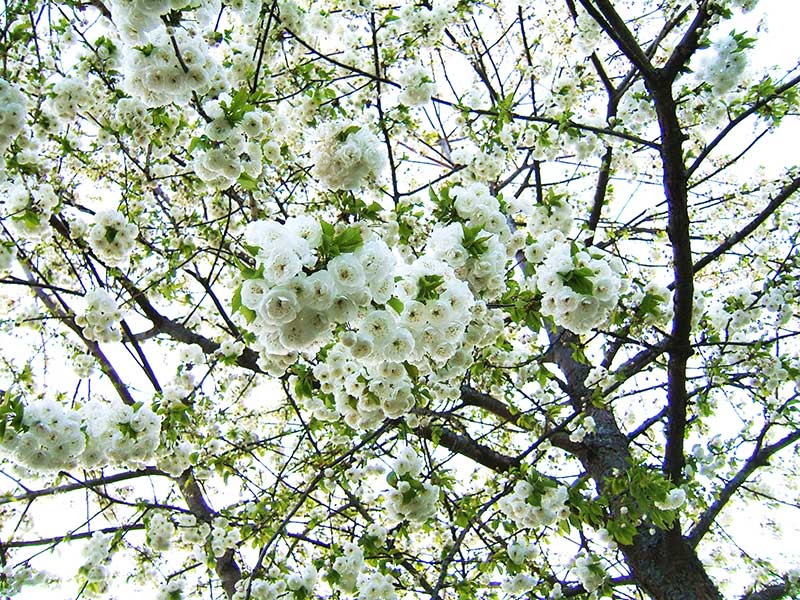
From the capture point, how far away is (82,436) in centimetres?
256

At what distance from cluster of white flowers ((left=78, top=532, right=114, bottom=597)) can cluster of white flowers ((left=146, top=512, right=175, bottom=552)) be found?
0.88ft

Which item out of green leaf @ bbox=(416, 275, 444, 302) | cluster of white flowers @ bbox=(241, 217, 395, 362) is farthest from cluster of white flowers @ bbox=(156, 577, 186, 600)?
green leaf @ bbox=(416, 275, 444, 302)

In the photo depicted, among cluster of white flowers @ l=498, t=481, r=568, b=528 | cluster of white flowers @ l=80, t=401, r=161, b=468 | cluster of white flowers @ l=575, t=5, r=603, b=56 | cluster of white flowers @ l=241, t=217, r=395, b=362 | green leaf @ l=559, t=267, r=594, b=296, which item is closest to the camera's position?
cluster of white flowers @ l=241, t=217, r=395, b=362

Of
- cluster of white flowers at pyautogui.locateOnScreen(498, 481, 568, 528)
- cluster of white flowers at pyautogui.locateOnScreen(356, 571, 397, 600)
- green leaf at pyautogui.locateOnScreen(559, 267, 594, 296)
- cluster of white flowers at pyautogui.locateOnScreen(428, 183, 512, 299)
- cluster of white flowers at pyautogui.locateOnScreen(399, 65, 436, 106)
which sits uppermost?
cluster of white flowers at pyautogui.locateOnScreen(399, 65, 436, 106)

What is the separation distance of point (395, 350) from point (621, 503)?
6.32 ft

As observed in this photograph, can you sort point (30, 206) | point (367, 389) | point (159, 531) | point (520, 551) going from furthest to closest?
point (159, 531)
point (520, 551)
point (30, 206)
point (367, 389)

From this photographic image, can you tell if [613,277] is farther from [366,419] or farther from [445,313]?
[366,419]

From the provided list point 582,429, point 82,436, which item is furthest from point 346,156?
point 582,429

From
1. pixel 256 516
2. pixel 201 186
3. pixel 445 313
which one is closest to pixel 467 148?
pixel 201 186

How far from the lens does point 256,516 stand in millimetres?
3768

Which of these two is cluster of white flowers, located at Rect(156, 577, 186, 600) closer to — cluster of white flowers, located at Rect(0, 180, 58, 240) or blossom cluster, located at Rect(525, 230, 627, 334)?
cluster of white flowers, located at Rect(0, 180, 58, 240)

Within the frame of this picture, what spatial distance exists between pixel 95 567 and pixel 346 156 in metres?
3.24

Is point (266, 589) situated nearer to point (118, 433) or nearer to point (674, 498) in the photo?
point (118, 433)

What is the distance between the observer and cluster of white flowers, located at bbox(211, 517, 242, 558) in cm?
408
